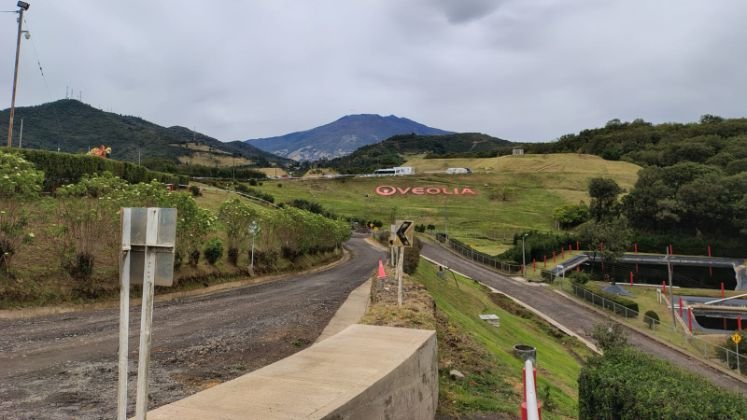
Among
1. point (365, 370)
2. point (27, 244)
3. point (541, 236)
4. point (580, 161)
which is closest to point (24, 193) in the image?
point (27, 244)

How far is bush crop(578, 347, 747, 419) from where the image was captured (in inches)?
173

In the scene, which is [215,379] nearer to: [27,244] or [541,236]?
[27,244]

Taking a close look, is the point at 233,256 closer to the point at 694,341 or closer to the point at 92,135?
the point at 694,341

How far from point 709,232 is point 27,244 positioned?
79156mm

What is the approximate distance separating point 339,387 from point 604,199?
81.2m

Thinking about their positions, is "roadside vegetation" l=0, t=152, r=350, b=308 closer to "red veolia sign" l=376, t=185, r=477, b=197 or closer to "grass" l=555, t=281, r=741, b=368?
"grass" l=555, t=281, r=741, b=368

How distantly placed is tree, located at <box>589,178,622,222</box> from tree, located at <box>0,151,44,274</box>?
76187 millimetres

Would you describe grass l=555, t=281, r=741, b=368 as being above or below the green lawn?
below

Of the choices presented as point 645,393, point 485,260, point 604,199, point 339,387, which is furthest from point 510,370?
point 604,199

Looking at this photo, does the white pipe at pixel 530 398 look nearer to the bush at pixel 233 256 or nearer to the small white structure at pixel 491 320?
the small white structure at pixel 491 320

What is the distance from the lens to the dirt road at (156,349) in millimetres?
6207

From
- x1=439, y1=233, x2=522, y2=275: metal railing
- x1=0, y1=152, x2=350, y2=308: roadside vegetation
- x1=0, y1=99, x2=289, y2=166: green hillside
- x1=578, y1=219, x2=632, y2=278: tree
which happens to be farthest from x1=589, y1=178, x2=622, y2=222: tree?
x1=0, y1=99, x2=289, y2=166: green hillside

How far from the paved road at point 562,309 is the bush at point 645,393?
51.8 ft

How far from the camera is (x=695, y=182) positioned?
67312 millimetres
